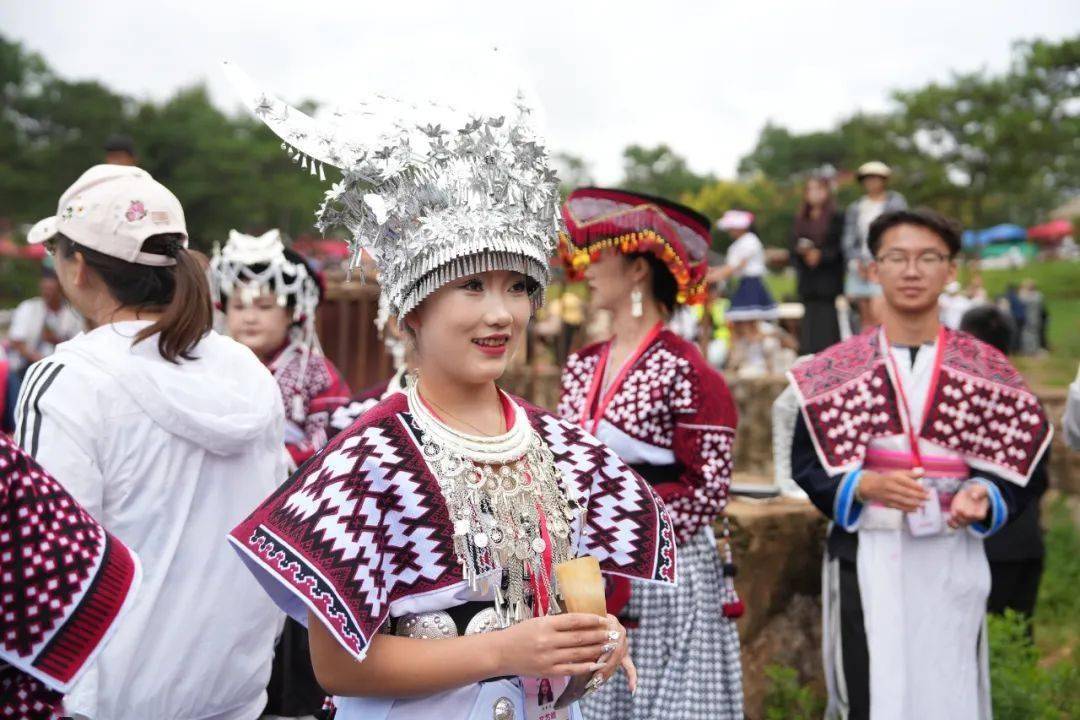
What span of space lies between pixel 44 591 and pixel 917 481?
2875 mm

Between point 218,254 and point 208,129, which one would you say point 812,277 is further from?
point 208,129

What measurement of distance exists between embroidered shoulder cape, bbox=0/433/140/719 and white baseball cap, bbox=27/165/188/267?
107 centimetres

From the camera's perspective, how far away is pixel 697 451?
3.73 m

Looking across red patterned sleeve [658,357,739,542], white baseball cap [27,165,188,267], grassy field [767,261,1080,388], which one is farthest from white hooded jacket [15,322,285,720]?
grassy field [767,261,1080,388]

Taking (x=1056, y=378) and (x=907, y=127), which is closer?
(x=1056, y=378)

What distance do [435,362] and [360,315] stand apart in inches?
279

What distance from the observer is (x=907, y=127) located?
32.8 m

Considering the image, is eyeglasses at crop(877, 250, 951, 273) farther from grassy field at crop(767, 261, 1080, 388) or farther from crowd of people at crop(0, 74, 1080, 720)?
grassy field at crop(767, 261, 1080, 388)

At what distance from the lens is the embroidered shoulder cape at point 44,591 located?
1747 mm

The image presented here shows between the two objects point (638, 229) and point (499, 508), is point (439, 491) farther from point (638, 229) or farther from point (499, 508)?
point (638, 229)

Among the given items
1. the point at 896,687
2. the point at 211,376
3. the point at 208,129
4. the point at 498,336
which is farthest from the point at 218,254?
the point at 208,129

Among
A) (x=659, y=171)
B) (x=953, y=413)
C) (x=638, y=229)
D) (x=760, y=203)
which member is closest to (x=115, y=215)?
(x=638, y=229)

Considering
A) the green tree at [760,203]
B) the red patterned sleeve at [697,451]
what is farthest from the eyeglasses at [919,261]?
the green tree at [760,203]

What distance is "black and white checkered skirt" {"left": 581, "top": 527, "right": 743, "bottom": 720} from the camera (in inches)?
146
